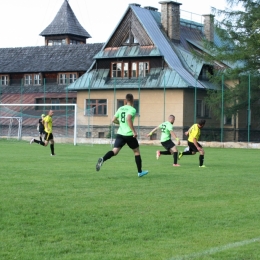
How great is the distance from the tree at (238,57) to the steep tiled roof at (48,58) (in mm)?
17891

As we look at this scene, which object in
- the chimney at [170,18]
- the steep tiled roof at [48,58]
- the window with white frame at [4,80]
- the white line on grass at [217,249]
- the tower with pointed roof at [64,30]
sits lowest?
Answer: the white line on grass at [217,249]

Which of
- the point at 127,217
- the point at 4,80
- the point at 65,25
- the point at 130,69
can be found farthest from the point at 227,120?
the point at 65,25

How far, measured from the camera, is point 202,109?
163 feet

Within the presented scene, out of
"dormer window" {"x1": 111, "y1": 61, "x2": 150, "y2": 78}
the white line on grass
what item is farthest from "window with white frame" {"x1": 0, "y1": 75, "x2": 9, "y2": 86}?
the white line on grass

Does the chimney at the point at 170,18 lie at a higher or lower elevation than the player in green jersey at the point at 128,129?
higher

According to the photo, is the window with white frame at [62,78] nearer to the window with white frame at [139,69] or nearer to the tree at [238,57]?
the window with white frame at [139,69]

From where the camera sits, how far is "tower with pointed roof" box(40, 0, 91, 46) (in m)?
86.0

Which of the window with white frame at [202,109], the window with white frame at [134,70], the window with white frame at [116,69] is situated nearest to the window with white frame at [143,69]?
the window with white frame at [134,70]

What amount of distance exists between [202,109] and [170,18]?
10891 millimetres

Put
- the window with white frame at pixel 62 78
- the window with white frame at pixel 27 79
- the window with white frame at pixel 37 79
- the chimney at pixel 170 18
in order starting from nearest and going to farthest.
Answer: the chimney at pixel 170 18 < the window with white frame at pixel 62 78 < the window with white frame at pixel 37 79 < the window with white frame at pixel 27 79

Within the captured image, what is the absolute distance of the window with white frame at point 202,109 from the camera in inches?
1921

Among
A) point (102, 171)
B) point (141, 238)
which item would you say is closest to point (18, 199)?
point (141, 238)

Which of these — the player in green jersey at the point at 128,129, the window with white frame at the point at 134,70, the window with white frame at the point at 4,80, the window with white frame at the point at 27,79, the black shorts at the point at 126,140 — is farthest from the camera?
the window with white frame at the point at 4,80

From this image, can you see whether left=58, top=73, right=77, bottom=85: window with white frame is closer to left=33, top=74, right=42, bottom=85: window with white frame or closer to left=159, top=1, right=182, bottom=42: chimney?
left=33, top=74, right=42, bottom=85: window with white frame
